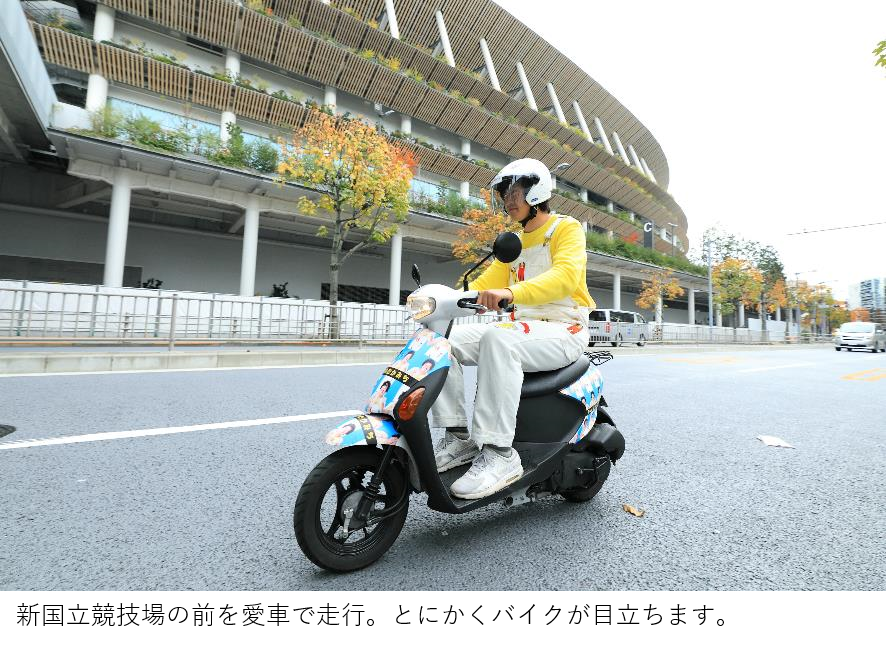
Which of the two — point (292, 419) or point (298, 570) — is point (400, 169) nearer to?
point (292, 419)

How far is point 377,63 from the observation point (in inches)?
957

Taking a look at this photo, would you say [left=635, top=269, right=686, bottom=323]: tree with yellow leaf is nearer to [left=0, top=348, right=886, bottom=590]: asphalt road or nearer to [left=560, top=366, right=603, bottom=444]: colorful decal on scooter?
[left=0, top=348, right=886, bottom=590]: asphalt road

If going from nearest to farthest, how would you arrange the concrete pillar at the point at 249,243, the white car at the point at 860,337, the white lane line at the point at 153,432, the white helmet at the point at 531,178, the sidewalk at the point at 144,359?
the white helmet at the point at 531,178
the white lane line at the point at 153,432
the sidewalk at the point at 144,359
the concrete pillar at the point at 249,243
the white car at the point at 860,337

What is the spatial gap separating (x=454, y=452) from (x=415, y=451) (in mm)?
430

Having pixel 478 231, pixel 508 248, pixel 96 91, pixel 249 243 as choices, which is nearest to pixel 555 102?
pixel 478 231

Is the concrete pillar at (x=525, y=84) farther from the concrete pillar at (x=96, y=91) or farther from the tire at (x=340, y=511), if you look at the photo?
the tire at (x=340, y=511)

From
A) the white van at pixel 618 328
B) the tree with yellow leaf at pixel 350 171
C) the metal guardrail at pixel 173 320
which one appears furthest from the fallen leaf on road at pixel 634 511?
the white van at pixel 618 328

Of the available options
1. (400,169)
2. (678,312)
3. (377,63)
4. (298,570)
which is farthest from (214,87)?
(678,312)

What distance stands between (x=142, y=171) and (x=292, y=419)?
16.8 metres

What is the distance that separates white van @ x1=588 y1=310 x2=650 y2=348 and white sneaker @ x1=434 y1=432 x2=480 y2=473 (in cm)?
2171

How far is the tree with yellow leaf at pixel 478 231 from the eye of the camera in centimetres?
2141

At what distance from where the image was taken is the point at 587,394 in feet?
7.39

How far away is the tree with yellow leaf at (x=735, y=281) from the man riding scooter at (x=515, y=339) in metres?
42.6
